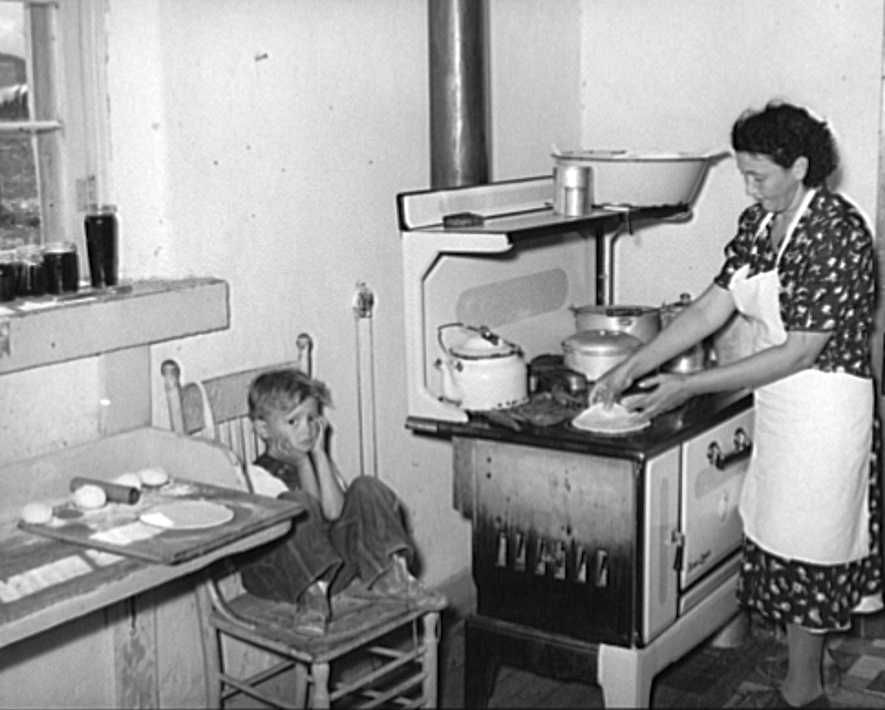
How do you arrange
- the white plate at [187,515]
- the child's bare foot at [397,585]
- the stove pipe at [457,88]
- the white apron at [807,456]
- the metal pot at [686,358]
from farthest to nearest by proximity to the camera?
1. the metal pot at [686,358]
2. the stove pipe at [457,88]
3. the white apron at [807,456]
4. the child's bare foot at [397,585]
5. the white plate at [187,515]

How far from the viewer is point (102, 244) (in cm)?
209

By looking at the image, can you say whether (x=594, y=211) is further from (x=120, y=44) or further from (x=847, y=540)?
(x=120, y=44)

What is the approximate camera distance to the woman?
2.33m

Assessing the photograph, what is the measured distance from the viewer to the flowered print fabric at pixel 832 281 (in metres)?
2.31

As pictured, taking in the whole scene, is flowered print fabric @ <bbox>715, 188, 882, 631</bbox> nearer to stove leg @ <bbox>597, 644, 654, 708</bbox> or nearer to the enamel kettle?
stove leg @ <bbox>597, 644, 654, 708</bbox>

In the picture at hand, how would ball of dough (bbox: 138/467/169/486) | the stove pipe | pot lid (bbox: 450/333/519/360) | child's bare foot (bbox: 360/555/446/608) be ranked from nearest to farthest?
ball of dough (bbox: 138/467/169/486), child's bare foot (bbox: 360/555/446/608), pot lid (bbox: 450/333/519/360), the stove pipe

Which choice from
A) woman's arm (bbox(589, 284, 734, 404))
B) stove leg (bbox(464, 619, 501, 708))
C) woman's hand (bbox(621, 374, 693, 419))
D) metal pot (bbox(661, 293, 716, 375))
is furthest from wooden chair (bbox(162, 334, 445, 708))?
metal pot (bbox(661, 293, 716, 375))

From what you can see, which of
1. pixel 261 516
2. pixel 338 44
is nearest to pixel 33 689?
pixel 261 516

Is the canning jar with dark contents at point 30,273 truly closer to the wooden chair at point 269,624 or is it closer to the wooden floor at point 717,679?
the wooden chair at point 269,624

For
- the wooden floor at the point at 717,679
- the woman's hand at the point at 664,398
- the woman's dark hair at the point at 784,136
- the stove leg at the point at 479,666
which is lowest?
the wooden floor at the point at 717,679

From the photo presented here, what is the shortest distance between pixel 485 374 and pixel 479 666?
1.75 ft

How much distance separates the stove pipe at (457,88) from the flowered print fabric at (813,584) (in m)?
0.91

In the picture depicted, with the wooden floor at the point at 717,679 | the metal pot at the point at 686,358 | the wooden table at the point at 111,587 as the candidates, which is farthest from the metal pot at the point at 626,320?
the wooden table at the point at 111,587

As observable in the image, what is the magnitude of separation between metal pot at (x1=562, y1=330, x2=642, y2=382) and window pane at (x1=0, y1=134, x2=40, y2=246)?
106cm
